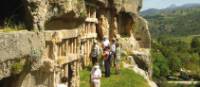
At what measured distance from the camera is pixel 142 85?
25.5m

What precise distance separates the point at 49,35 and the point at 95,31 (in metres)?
15.6

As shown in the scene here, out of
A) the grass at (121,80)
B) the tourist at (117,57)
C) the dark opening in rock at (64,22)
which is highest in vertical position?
the dark opening in rock at (64,22)

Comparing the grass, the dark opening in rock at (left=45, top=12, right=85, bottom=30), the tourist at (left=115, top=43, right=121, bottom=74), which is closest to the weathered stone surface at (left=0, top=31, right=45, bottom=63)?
the dark opening in rock at (left=45, top=12, right=85, bottom=30)

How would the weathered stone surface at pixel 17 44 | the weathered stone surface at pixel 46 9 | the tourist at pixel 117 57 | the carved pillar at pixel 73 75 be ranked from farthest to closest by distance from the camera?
the tourist at pixel 117 57 < the carved pillar at pixel 73 75 < the weathered stone surface at pixel 46 9 < the weathered stone surface at pixel 17 44

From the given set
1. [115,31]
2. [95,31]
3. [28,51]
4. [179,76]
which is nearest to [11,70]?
[28,51]

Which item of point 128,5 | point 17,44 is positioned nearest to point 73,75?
point 17,44

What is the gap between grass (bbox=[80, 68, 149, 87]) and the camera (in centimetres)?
2355

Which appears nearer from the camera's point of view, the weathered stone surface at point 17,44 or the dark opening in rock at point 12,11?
the weathered stone surface at point 17,44

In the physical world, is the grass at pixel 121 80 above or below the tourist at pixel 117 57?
below

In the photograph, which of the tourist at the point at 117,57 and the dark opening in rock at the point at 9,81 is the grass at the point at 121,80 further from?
the dark opening in rock at the point at 9,81

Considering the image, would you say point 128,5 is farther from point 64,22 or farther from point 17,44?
point 17,44

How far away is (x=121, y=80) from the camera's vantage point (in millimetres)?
24812

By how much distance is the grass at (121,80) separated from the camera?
23.5m

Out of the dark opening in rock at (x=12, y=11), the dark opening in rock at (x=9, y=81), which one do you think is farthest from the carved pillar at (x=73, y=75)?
the dark opening in rock at (x=9, y=81)
